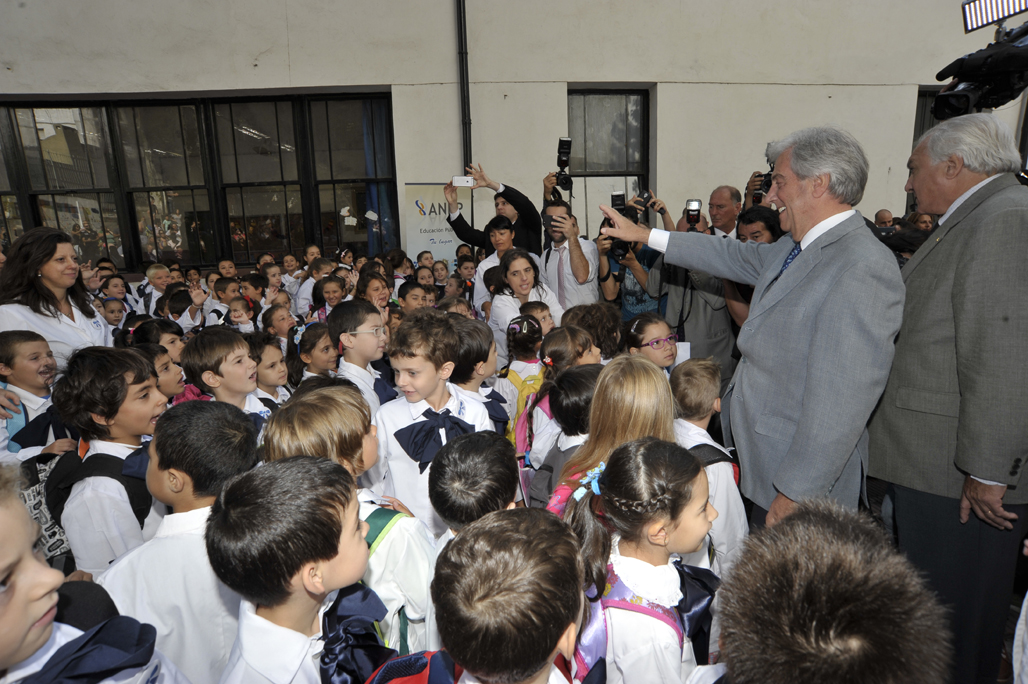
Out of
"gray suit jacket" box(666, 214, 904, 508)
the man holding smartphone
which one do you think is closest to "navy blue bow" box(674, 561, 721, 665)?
"gray suit jacket" box(666, 214, 904, 508)

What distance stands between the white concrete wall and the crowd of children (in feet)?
17.3

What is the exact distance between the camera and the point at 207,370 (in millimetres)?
2439

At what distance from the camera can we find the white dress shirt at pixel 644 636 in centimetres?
129

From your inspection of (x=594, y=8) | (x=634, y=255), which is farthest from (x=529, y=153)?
(x=634, y=255)

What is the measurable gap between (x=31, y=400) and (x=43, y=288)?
2.46 feet

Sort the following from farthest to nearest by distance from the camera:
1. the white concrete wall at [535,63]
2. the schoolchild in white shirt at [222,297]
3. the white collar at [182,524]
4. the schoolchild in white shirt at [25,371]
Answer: the white concrete wall at [535,63] → the schoolchild in white shirt at [222,297] → the schoolchild in white shirt at [25,371] → the white collar at [182,524]

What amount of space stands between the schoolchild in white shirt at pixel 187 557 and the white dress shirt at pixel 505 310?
2215 millimetres

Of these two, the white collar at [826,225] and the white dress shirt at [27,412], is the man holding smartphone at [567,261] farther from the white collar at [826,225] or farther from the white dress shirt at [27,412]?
the white dress shirt at [27,412]

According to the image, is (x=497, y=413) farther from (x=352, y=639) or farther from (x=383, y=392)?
(x=352, y=639)

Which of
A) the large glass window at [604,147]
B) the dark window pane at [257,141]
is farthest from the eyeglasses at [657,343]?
the dark window pane at [257,141]

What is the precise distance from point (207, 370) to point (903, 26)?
9098 millimetres

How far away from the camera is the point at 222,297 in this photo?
5719mm

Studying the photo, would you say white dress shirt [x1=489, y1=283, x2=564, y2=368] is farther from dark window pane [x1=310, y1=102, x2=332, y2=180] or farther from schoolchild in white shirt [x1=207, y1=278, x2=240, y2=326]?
dark window pane [x1=310, y1=102, x2=332, y2=180]

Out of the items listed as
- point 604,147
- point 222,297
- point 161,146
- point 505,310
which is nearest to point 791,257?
point 505,310
